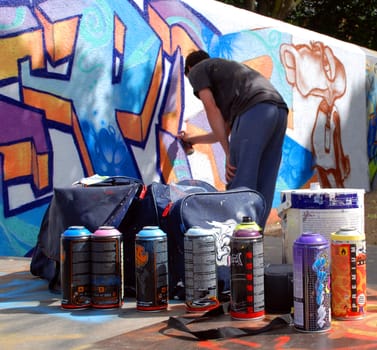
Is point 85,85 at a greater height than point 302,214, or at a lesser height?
greater

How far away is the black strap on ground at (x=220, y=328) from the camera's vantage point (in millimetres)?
2725

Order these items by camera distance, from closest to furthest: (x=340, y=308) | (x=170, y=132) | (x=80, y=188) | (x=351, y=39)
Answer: (x=340, y=308) → (x=80, y=188) → (x=170, y=132) → (x=351, y=39)

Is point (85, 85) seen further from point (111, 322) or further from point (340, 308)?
point (340, 308)

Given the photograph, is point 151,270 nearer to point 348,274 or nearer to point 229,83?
point 348,274

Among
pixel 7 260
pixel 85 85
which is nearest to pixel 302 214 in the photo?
pixel 7 260

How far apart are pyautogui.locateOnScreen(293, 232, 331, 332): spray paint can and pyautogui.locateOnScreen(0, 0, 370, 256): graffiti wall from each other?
310cm

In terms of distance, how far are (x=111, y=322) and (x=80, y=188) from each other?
0.89 m

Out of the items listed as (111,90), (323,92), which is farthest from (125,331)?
(323,92)

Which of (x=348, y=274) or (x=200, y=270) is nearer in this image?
(x=348, y=274)

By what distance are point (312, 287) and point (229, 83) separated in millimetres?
2330

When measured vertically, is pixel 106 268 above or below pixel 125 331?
above

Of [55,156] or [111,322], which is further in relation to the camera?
[55,156]

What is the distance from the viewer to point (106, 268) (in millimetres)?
3201

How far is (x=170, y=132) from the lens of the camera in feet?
21.5
